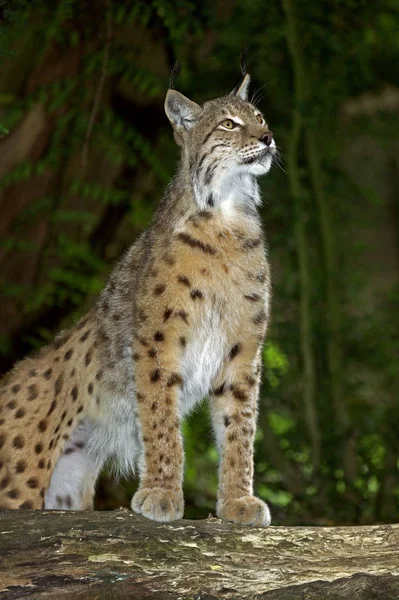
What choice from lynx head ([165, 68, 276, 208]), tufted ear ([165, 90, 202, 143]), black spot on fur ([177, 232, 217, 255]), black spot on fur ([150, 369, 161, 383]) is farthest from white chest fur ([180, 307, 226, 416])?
tufted ear ([165, 90, 202, 143])

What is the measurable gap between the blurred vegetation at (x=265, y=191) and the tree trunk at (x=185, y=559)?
1.81m

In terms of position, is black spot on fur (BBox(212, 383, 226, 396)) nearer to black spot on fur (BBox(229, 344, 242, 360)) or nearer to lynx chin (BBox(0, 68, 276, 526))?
lynx chin (BBox(0, 68, 276, 526))

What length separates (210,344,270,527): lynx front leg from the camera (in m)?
4.15

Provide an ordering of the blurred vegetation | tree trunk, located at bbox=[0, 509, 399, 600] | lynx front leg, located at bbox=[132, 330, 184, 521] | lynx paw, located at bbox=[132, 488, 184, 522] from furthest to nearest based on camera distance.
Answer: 1. the blurred vegetation
2. lynx front leg, located at bbox=[132, 330, 184, 521]
3. lynx paw, located at bbox=[132, 488, 184, 522]
4. tree trunk, located at bbox=[0, 509, 399, 600]

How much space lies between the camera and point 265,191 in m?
6.36

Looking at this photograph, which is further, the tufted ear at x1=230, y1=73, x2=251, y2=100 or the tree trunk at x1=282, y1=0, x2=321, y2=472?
the tree trunk at x1=282, y1=0, x2=321, y2=472

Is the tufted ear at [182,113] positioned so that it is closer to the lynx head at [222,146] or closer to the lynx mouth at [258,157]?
the lynx head at [222,146]

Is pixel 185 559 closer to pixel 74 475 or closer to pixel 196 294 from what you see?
pixel 196 294

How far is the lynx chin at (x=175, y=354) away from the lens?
4.20 meters

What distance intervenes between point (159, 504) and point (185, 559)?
529 millimetres

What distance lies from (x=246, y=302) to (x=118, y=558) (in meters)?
1.40

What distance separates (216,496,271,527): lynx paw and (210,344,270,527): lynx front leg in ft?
0.08

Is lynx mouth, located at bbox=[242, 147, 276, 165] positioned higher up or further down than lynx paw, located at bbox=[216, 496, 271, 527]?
higher up

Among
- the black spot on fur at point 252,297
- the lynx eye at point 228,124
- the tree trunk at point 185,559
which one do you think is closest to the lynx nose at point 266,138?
the lynx eye at point 228,124
